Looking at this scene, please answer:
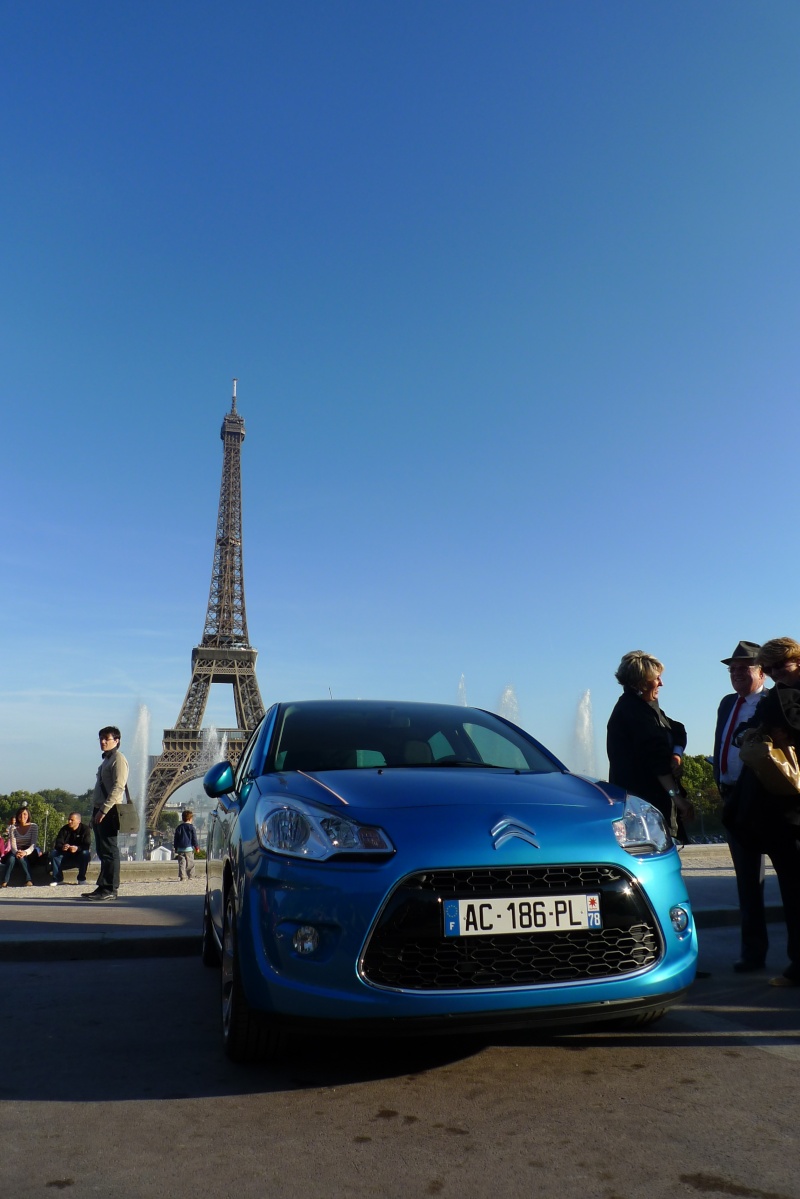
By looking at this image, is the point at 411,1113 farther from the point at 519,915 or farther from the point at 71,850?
the point at 71,850

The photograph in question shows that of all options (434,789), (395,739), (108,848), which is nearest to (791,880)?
(395,739)

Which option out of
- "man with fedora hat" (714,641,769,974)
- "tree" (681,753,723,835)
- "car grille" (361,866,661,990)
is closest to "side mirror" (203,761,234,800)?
"car grille" (361,866,661,990)

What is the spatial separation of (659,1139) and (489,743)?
7.11ft

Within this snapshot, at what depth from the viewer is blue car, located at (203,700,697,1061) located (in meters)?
2.98

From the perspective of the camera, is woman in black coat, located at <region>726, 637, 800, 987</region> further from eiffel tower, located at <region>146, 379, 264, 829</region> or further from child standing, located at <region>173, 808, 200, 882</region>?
eiffel tower, located at <region>146, 379, 264, 829</region>

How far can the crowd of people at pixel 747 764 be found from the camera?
461 cm

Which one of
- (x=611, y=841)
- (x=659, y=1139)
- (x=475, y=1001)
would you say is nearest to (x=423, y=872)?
(x=475, y=1001)

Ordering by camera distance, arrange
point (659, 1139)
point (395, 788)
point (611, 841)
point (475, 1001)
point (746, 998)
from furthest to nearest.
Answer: point (746, 998), point (395, 788), point (611, 841), point (475, 1001), point (659, 1139)

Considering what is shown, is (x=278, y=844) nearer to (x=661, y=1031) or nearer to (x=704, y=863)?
(x=661, y=1031)

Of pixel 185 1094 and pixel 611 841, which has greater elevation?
pixel 611 841

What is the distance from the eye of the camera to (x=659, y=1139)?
263 centimetres

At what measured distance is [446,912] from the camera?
118 inches

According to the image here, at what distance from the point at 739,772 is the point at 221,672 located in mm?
57270

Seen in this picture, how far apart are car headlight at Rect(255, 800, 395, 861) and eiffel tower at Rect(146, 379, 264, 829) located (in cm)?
4856
